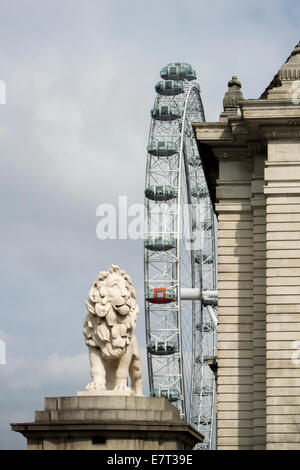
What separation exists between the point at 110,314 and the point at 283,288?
10.5 metres

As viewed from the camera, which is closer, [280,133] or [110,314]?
[110,314]

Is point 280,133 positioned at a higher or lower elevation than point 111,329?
higher

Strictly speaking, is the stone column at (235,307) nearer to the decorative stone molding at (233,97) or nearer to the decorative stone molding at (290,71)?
the decorative stone molding at (233,97)

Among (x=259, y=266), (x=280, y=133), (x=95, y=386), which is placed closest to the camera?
(x=95, y=386)

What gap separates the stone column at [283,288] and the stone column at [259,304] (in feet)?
5.45

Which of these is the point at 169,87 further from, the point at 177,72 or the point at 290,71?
the point at 290,71

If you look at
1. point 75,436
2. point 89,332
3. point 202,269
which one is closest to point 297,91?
point 89,332

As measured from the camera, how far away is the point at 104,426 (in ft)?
108

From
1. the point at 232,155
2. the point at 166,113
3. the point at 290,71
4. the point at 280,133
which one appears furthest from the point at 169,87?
the point at 280,133

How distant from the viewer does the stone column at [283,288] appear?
1683 inches

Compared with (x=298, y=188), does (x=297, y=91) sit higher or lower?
higher
